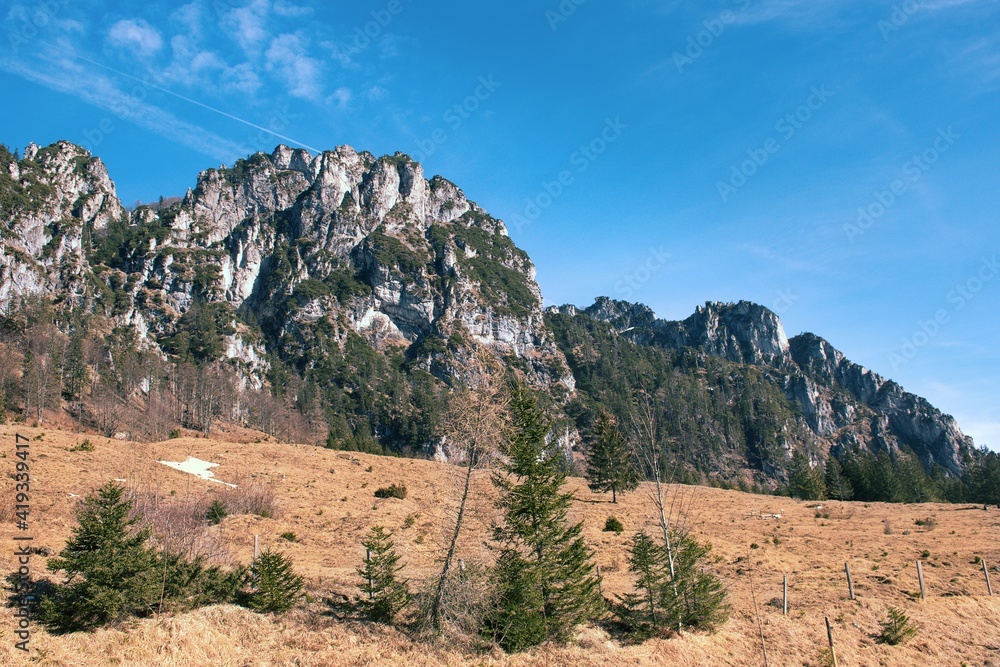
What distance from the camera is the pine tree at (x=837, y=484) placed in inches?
3257

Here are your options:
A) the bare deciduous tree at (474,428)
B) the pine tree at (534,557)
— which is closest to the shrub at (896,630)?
the pine tree at (534,557)

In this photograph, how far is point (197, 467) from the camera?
41.9 meters

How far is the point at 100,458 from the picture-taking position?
3684cm

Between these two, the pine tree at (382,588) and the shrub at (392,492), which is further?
the shrub at (392,492)

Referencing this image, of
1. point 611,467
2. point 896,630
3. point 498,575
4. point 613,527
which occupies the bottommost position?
point 896,630

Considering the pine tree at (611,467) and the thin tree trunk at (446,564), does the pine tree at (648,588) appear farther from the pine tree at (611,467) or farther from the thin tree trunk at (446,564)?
the pine tree at (611,467)

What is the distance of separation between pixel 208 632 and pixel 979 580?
34346 mm

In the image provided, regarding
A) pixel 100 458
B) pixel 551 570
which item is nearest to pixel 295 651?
pixel 551 570

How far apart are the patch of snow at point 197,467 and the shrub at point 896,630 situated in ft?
126

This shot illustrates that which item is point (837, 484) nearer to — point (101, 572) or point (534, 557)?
point (534, 557)

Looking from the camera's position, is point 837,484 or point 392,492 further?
point 837,484

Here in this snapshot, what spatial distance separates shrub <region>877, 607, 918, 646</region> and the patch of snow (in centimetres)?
3833

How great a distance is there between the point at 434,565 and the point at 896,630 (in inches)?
696

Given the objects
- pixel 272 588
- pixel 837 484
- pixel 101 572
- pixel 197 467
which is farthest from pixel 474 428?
pixel 837 484
